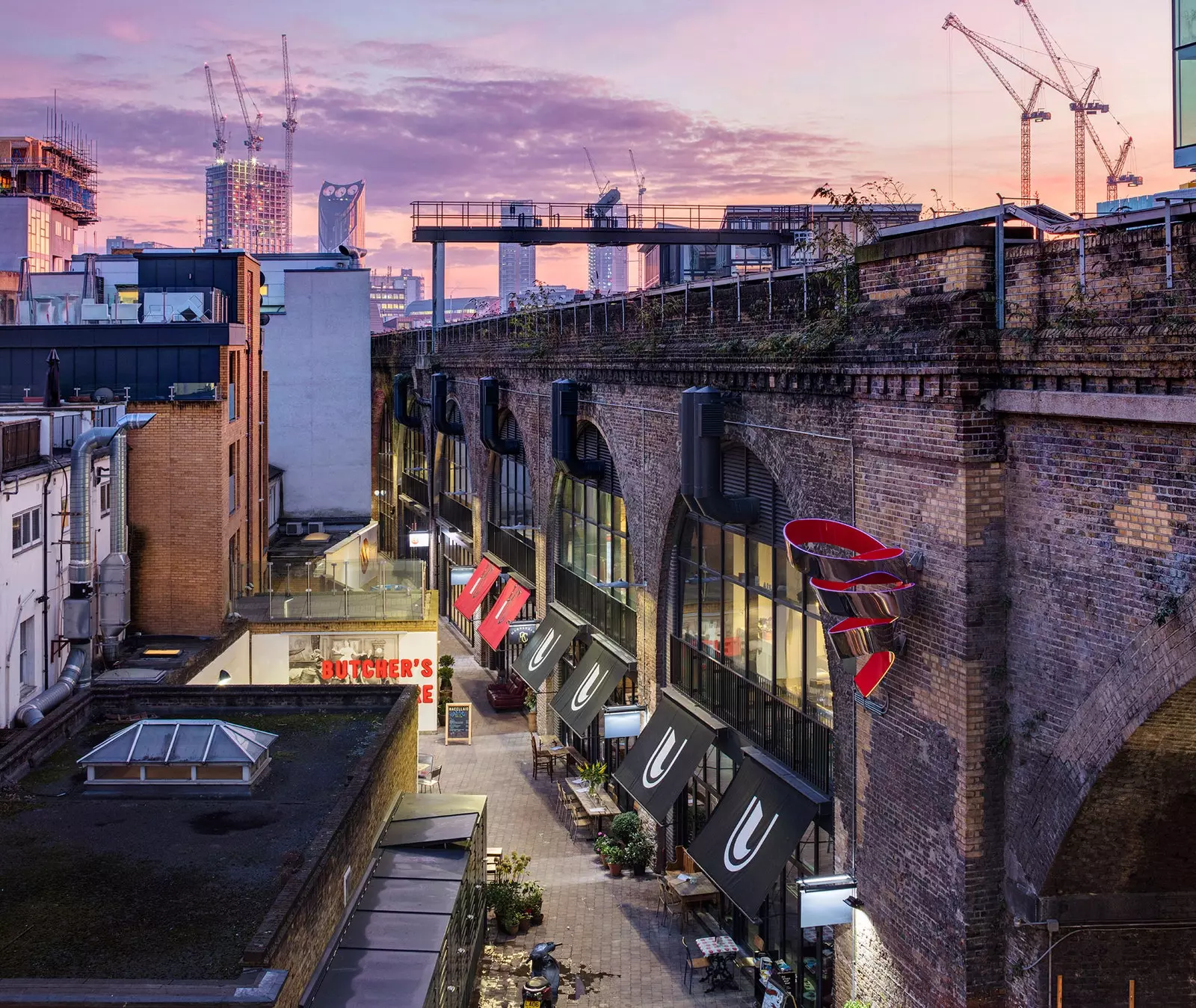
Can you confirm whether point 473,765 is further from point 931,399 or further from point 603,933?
point 931,399

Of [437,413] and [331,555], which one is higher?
[437,413]

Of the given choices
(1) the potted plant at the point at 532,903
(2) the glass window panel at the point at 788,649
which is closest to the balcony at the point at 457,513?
(1) the potted plant at the point at 532,903

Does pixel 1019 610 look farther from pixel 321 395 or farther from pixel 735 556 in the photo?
pixel 321 395

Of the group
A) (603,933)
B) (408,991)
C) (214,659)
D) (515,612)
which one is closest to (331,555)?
(515,612)

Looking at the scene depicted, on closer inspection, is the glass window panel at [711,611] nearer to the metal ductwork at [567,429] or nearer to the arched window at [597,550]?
the arched window at [597,550]

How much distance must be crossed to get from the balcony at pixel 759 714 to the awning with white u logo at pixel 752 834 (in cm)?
35

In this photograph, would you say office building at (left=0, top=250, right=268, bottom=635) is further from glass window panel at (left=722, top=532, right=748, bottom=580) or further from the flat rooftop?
glass window panel at (left=722, top=532, right=748, bottom=580)

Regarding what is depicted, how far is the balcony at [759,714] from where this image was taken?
52.4ft

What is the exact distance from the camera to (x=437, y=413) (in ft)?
131

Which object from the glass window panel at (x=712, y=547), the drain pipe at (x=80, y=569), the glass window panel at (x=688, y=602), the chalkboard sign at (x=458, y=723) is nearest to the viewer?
the glass window panel at (x=712, y=547)

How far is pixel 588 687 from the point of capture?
24562mm

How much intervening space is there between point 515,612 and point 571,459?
23.1 ft

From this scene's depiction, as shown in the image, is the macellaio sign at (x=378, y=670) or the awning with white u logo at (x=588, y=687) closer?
the awning with white u logo at (x=588, y=687)

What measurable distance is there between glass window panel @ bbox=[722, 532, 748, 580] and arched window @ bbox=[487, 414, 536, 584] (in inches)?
467
